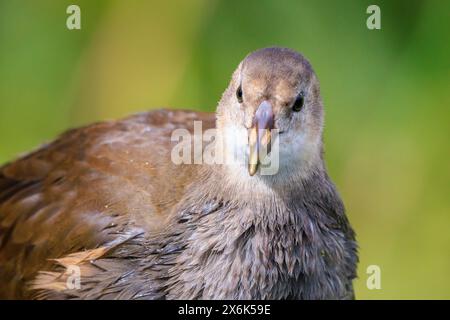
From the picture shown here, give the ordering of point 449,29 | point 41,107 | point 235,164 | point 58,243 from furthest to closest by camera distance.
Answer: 1. point 41,107
2. point 449,29
3. point 58,243
4. point 235,164

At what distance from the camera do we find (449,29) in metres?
7.31

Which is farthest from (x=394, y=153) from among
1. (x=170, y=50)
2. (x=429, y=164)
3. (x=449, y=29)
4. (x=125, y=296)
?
(x=125, y=296)

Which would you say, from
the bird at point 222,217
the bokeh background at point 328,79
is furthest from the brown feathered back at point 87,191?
the bokeh background at point 328,79

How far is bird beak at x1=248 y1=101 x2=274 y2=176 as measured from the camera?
175 inches

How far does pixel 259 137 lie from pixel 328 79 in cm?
323

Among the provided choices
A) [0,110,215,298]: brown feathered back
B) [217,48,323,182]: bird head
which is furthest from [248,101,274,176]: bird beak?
[0,110,215,298]: brown feathered back

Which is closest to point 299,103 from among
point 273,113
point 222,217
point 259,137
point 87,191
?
point 273,113

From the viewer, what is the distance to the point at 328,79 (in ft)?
24.8

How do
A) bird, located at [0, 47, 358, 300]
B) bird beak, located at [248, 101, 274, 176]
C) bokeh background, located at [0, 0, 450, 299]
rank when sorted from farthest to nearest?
bokeh background, located at [0, 0, 450, 299], bird, located at [0, 47, 358, 300], bird beak, located at [248, 101, 274, 176]

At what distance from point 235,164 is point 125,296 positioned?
85 cm

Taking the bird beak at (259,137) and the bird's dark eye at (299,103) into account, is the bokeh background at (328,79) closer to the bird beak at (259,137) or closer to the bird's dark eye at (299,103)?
the bird's dark eye at (299,103)

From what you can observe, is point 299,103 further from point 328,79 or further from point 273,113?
point 328,79

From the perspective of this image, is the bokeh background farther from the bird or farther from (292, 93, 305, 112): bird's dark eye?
(292, 93, 305, 112): bird's dark eye
